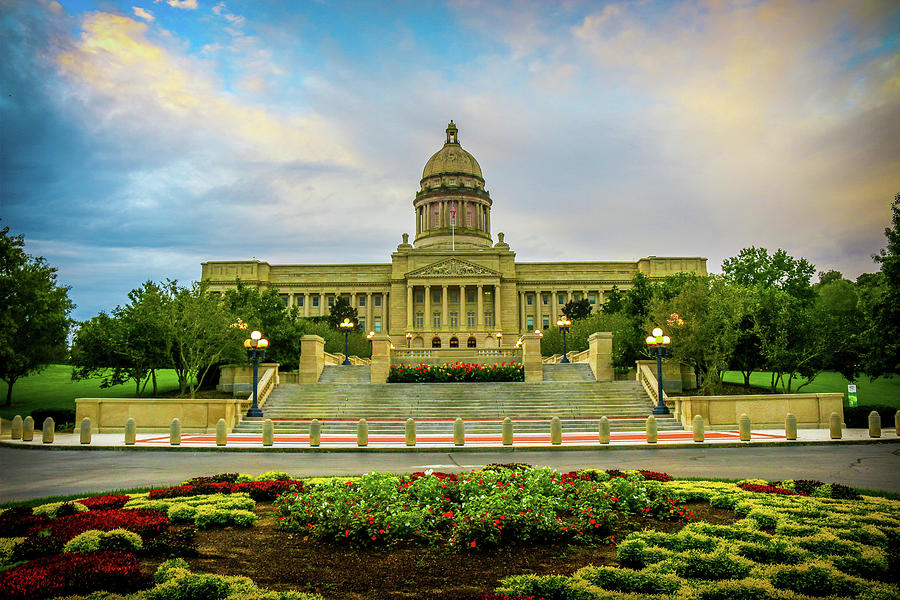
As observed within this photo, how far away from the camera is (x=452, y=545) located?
797cm

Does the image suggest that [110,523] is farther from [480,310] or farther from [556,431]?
[480,310]

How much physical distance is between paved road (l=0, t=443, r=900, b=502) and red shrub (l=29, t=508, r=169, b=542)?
4102 millimetres

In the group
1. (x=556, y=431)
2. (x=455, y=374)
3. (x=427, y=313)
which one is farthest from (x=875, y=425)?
(x=427, y=313)

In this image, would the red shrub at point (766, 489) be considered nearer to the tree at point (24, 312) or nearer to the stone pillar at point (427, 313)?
the tree at point (24, 312)

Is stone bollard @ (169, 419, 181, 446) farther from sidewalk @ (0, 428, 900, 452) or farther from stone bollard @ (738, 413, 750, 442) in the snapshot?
stone bollard @ (738, 413, 750, 442)

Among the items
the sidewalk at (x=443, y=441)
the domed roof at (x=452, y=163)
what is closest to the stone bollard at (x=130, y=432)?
the sidewalk at (x=443, y=441)

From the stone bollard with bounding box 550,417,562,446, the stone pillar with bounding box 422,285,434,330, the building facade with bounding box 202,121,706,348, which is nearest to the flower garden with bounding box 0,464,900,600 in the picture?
the stone bollard with bounding box 550,417,562,446

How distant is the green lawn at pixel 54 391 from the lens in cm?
4156

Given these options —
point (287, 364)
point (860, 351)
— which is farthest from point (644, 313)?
point (287, 364)

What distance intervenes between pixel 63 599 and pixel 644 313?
139 ft

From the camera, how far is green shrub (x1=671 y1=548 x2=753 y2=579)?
6.79 metres

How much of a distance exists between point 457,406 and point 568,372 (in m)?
11.0

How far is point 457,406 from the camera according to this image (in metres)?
31.7

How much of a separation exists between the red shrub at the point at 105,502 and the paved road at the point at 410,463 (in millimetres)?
2472
